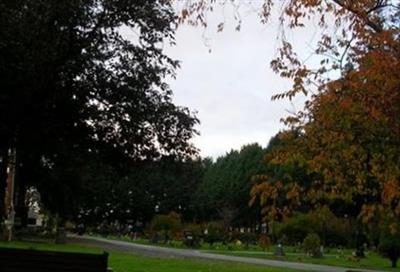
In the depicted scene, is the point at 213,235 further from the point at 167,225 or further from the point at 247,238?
the point at 167,225

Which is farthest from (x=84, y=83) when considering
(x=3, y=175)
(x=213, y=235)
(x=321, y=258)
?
(x=213, y=235)

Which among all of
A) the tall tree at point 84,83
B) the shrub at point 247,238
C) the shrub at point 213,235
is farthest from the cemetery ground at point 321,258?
the tall tree at point 84,83

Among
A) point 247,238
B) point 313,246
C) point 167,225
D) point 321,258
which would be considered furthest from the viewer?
point 247,238

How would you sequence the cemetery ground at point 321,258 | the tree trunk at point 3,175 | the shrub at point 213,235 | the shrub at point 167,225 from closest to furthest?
1. the tree trunk at point 3,175
2. the cemetery ground at point 321,258
3. the shrub at point 213,235
4. the shrub at point 167,225

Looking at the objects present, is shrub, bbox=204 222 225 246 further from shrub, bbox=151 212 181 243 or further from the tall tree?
the tall tree

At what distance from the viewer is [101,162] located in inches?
650

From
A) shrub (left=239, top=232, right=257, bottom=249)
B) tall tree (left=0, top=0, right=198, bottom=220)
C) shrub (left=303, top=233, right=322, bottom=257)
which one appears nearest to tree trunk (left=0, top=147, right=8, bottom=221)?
tall tree (left=0, top=0, right=198, bottom=220)

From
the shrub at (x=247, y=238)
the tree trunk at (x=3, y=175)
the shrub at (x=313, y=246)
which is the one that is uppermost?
the shrub at (x=247, y=238)

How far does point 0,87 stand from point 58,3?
1789mm

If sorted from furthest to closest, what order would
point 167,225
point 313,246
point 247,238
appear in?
1. point 247,238
2. point 167,225
3. point 313,246

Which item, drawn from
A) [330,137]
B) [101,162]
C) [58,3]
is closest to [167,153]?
[101,162]

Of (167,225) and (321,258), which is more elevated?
(167,225)

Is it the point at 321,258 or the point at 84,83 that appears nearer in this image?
the point at 84,83

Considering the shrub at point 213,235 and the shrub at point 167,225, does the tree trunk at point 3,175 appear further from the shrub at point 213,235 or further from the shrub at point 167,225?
the shrub at point 167,225
